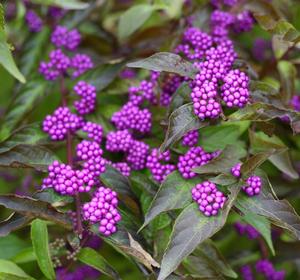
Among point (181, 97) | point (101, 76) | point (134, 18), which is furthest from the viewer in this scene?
point (134, 18)

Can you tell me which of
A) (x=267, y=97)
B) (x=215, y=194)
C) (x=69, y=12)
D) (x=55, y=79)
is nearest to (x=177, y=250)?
(x=215, y=194)

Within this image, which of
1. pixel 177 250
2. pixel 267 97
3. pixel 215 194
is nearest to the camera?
pixel 177 250

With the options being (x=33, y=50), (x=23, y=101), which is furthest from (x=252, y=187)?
(x=33, y=50)

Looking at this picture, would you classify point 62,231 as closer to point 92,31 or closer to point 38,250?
point 38,250

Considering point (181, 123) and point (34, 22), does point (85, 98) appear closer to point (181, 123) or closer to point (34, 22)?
point (181, 123)

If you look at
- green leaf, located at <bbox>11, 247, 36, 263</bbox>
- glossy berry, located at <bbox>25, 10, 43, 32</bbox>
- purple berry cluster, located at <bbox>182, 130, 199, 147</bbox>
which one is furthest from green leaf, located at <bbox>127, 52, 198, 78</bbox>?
glossy berry, located at <bbox>25, 10, 43, 32</bbox>

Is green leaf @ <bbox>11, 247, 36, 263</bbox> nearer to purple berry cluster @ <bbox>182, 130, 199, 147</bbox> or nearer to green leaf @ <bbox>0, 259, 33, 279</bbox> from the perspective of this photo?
green leaf @ <bbox>0, 259, 33, 279</bbox>

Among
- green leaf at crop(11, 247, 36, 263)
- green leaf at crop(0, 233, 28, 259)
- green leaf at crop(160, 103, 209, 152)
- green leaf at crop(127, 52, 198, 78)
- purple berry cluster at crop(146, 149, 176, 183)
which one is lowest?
green leaf at crop(0, 233, 28, 259)
